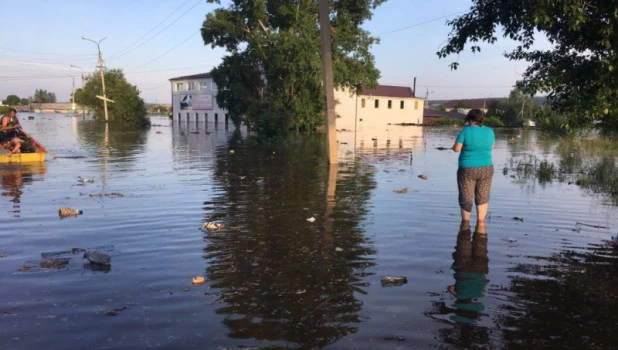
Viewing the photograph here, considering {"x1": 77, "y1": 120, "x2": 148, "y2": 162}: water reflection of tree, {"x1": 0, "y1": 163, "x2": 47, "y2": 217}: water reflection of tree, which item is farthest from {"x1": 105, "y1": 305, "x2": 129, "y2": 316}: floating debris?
{"x1": 77, "y1": 120, "x2": 148, "y2": 162}: water reflection of tree

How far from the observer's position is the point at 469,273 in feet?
17.8

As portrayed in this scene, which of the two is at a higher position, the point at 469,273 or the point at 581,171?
the point at 581,171

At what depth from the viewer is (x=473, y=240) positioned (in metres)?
6.89

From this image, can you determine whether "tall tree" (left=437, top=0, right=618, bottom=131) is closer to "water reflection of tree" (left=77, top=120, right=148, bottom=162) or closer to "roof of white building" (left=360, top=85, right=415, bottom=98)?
"water reflection of tree" (left=77, top=120, right=148, bottom=162)

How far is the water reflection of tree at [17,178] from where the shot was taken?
10031 millimetres

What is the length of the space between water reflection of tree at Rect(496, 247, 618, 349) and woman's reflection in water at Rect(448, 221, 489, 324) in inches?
10.5

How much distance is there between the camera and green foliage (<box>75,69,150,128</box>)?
64.4m

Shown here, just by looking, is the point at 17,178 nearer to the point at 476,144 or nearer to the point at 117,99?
the point at 476,144

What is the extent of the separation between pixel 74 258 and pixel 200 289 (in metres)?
2.17

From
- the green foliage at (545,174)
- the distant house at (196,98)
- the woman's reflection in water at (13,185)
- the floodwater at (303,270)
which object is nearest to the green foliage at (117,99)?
the distant house at (196,98)

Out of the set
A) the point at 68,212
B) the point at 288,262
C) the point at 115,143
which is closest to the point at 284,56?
the point at 115,143

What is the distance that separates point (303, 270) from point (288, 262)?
1.19 feet

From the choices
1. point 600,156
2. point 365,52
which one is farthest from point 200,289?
point 365,52

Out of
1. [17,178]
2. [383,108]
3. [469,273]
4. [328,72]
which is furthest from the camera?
[383,108]
